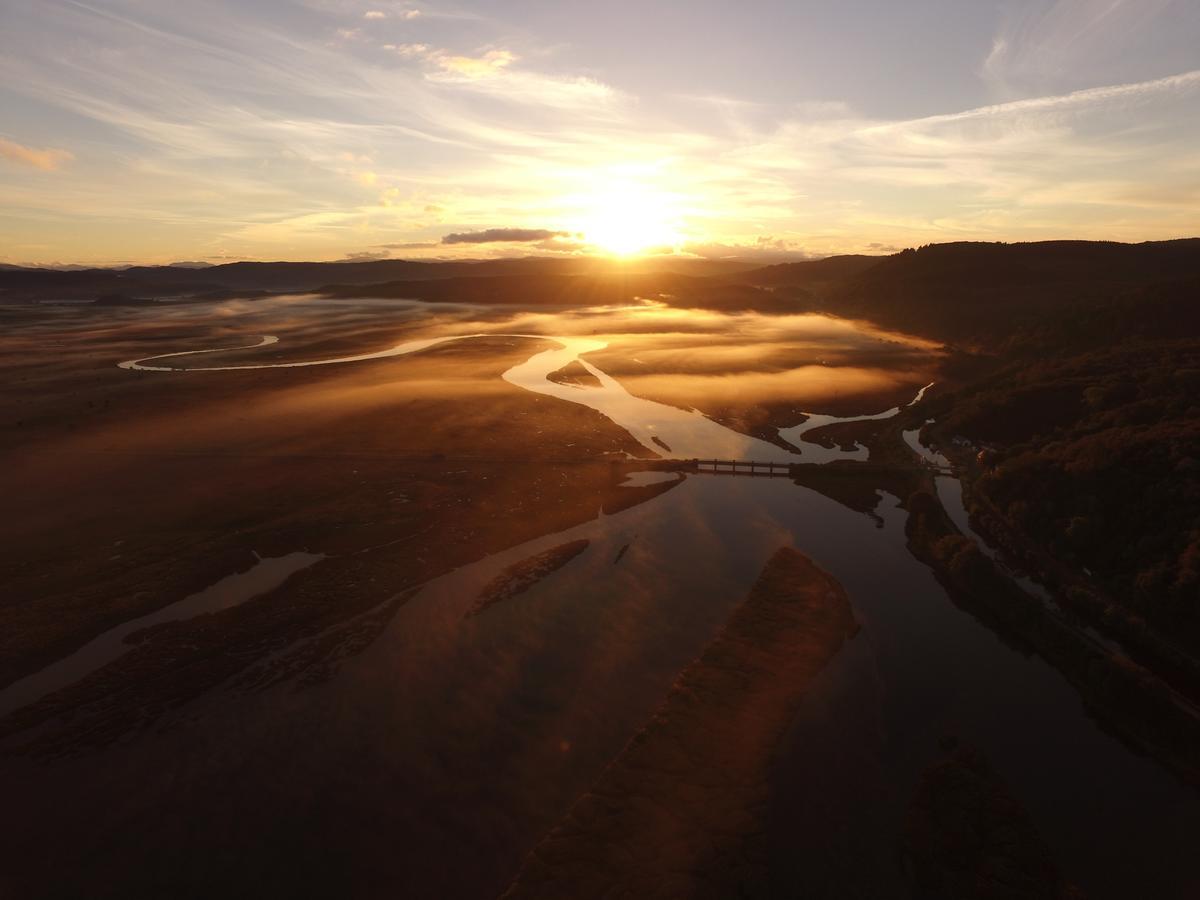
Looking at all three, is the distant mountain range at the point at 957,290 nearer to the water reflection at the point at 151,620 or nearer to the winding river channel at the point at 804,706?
the winding river channel at the point at 804,706

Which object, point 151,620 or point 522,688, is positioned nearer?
point 522,688

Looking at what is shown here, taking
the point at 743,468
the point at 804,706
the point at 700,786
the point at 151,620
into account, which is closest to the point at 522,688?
the point at 700,786

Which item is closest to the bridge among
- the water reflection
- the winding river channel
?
the winding river channel

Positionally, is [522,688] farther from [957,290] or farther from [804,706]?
[957,290]

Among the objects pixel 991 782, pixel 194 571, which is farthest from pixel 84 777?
pixel 991 782

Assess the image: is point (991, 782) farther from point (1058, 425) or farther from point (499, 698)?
point (1058, 425)

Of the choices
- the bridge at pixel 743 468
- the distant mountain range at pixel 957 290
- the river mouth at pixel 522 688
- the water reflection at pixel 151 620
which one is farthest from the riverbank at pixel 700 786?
the distant mountain range at pixel 957 290

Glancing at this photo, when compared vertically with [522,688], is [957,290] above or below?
above

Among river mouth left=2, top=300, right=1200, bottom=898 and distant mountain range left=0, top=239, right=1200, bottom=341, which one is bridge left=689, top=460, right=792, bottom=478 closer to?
river mouth left=2, top=300, right=1200, bottom=898
